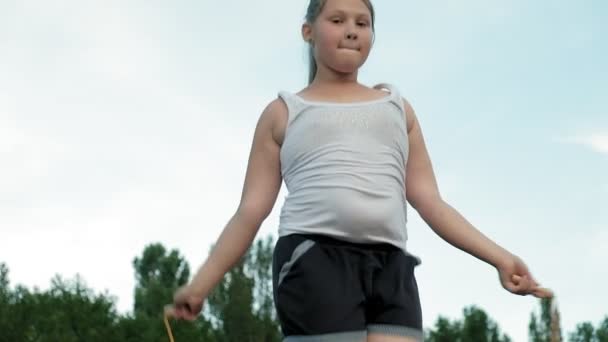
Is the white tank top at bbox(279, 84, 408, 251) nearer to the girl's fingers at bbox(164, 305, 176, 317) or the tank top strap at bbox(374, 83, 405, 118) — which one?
the tank top strap at bbox(374, 83, 405, 118)

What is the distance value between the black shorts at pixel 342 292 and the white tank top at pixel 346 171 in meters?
0.06

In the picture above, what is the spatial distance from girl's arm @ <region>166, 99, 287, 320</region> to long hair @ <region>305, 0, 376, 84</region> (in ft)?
0.68

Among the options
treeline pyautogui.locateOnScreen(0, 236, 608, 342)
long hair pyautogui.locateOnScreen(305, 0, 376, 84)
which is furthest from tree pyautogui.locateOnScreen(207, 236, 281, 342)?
long hair pyautogui.locateOnScreen(305, 0, 376, 84)

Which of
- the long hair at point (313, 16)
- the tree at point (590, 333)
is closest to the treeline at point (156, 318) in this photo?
the tree at point (590, 333)

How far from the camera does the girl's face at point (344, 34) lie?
4836 mm

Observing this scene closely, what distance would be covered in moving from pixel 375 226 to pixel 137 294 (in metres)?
45.2

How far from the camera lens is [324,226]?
4609 mm

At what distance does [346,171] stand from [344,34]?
1.74 ft

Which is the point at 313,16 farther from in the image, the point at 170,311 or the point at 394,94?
the point at 170,311

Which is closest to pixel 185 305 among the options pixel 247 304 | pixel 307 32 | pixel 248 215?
pixel 248 215

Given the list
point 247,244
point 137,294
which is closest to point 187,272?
point 137,294

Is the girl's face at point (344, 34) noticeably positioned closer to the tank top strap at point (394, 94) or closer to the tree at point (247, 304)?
the tank top strap at point (394, 94)

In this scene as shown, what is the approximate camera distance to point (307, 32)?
5.02m

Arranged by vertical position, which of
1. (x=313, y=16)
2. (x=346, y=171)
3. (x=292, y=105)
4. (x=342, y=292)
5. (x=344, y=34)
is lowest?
(x=342, y=292)
